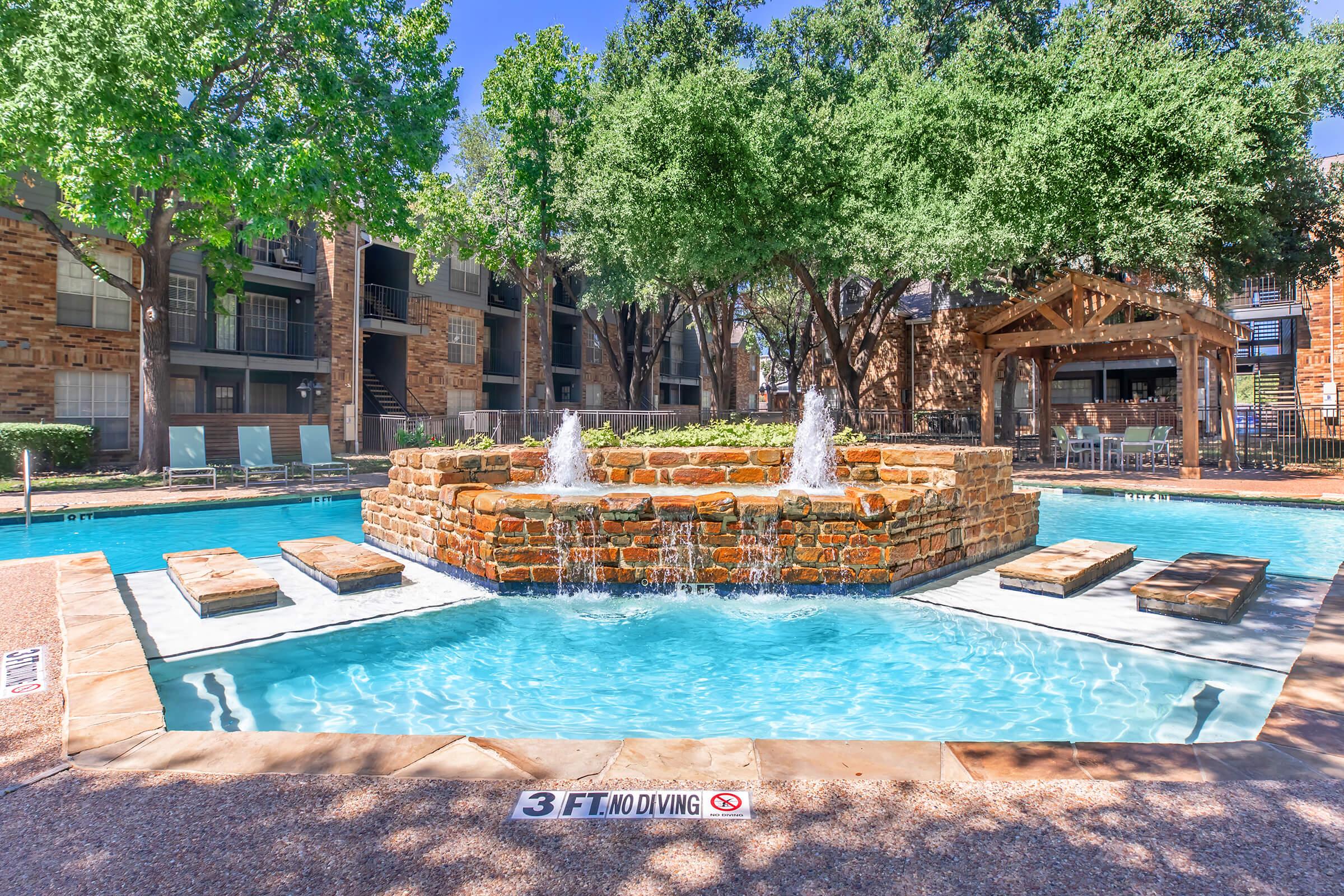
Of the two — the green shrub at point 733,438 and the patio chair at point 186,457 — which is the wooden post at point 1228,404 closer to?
the green shrub at point 733,438

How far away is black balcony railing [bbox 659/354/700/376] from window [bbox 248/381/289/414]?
59.4 ft

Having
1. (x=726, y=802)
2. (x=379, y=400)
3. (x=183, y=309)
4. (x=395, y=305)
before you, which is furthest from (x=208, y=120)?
(x=726, y=802)

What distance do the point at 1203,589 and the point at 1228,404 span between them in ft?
49.1

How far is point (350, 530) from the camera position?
10047mm

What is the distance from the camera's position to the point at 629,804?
2377 millimetres

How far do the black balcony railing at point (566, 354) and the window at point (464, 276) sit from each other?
5.41 meters

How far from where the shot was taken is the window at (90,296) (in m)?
17.7

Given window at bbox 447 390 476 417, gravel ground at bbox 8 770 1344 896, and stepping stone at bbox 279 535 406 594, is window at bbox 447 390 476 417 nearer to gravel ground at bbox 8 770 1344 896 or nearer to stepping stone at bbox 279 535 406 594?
stepping stone at bbox 279 535 406 594

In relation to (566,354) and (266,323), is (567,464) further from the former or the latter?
(566,354)

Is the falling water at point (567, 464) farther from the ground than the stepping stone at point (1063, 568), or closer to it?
farther from the ground

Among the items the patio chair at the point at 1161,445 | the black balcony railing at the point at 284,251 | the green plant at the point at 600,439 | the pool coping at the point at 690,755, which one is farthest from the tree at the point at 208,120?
the patio chair at the point at 1161,445

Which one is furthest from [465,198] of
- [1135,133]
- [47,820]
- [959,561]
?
[47,820]

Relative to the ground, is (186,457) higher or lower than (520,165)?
lower

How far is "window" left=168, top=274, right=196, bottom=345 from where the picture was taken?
2089cm
